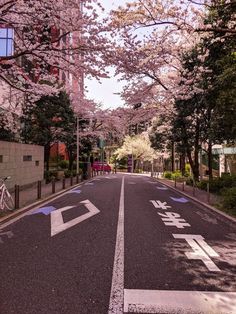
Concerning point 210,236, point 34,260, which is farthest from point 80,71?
point 34,260

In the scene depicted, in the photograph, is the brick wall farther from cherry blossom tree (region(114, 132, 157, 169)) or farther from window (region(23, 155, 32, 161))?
cherry blossom tree (region(114, 132, 157, 169))

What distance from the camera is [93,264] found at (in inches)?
246

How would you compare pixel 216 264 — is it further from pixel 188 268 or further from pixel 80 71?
pixel 80 71

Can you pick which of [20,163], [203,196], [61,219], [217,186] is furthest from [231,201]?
[20,163]

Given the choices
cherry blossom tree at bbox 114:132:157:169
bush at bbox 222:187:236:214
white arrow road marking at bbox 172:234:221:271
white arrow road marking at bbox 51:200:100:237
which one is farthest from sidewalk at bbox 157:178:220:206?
cherry blossom tree at bbox 114:132:157:169

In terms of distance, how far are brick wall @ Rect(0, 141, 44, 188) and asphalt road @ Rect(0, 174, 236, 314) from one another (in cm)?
755

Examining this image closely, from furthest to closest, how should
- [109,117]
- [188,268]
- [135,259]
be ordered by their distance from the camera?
1. [109,117]
2. [135,259]
3. [188,268]

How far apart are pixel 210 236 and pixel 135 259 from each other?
3.14 meters

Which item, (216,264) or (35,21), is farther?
(35,21)

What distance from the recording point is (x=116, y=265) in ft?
20.3

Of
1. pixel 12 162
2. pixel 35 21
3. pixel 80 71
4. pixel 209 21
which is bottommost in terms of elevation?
pixel 12 162

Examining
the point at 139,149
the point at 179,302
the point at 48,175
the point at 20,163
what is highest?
the point at 139,149

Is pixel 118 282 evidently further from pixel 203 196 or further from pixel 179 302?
pixel 203 196

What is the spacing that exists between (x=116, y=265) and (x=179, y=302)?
67.8 inches
